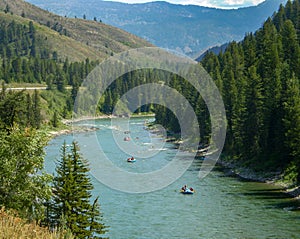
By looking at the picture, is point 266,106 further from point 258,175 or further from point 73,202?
point 73,202

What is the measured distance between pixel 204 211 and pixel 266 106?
31863 mm

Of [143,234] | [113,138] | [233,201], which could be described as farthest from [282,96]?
[113,138]

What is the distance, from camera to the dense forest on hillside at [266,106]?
70.9 meters

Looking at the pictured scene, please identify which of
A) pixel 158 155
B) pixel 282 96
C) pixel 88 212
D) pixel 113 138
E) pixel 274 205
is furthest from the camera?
pixel 113 138

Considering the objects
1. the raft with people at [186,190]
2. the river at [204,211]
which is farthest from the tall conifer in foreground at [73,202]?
the raft with people at [186,190]

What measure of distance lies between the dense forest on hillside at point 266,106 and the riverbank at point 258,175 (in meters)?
1.17

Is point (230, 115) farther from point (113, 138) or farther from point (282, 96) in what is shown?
→ point (113, 138)

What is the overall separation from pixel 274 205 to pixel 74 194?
2735 cm

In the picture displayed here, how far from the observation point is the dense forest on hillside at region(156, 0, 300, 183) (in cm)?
7094

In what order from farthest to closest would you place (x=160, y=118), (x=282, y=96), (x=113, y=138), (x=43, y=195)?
(x=160, y=118), (x=113, y=138), (x=282, y=96), (x=43, y=195)

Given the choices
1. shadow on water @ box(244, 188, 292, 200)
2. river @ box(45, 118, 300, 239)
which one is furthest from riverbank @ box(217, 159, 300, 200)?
river @ box(45, 118, 300, 239)

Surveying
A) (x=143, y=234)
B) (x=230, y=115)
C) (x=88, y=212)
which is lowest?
(x=143, y=234)

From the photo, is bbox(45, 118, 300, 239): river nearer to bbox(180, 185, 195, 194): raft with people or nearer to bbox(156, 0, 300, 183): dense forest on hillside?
bbox(180, 185, 195, 194): raft with people

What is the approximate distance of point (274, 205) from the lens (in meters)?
56.4
